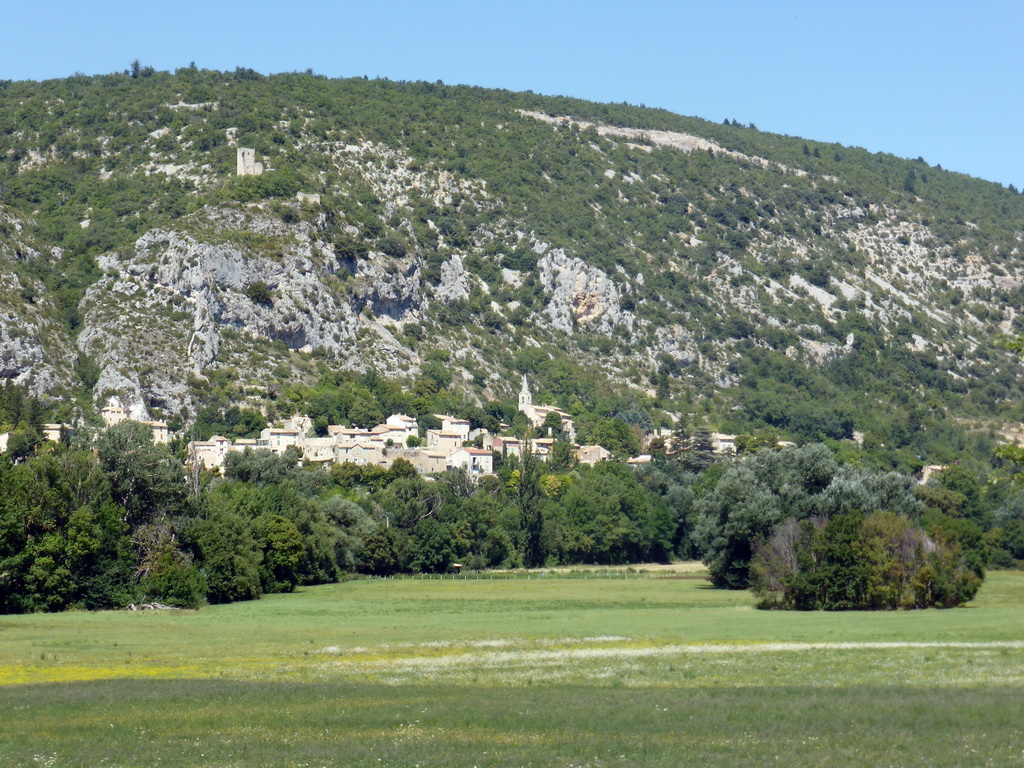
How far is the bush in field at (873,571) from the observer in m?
60.6

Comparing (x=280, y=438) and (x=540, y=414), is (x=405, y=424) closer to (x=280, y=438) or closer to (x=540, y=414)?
(x=280, y=438)

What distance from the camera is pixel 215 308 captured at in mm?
177250

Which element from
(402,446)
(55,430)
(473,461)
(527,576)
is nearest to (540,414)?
(402,446)

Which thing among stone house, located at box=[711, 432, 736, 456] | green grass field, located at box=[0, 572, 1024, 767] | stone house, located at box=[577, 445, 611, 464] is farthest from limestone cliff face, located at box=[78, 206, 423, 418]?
green grass field, located at box=[0, 572, 1024, 767]

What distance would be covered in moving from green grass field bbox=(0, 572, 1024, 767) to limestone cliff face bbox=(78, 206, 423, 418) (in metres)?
113

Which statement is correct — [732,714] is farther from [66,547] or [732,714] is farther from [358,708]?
[66,547]

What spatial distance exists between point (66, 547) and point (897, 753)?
48459mm

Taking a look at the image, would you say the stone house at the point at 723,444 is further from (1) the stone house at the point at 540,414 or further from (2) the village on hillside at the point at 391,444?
(1) the stone house at the point at 540,414

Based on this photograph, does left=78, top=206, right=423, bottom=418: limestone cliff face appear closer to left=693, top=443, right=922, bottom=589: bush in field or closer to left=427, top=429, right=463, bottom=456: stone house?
left=427, top=429, right=463, bottom=456: stone house

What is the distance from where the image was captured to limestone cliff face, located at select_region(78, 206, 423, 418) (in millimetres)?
166250

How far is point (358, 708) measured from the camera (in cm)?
2814

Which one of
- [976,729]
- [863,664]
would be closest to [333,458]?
[863,664]

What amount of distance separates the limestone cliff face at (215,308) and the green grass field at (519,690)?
370 feet

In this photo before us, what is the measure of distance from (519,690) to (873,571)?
109ft
